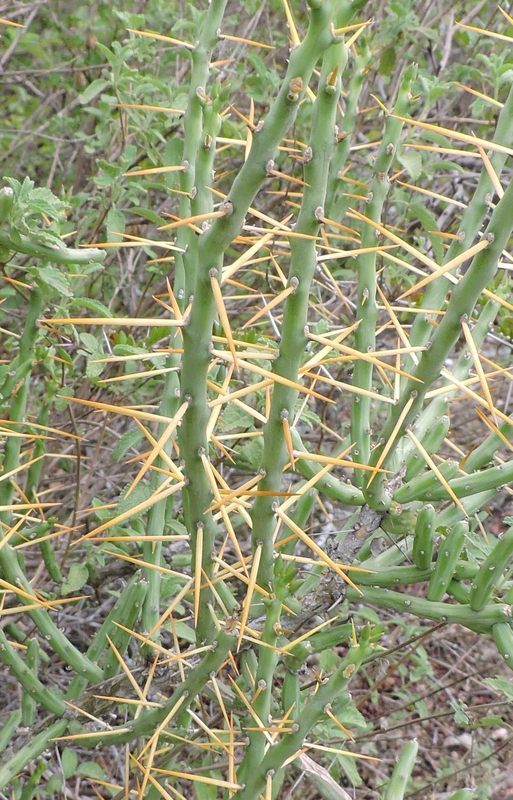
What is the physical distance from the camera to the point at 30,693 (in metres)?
1.88

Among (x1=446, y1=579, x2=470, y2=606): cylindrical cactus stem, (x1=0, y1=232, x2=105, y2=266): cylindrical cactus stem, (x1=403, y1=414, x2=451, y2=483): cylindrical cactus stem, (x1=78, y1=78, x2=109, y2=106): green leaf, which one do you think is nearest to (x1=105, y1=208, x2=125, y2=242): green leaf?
(x1=78, y1=78, x2=109, y2=106): green leaf

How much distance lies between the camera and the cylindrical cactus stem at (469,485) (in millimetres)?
1627

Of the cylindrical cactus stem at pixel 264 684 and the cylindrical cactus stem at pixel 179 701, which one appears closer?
the cylindrical cactus stem at pixel 264 684

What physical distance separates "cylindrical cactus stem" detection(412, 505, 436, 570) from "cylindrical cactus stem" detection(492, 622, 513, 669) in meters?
0.16

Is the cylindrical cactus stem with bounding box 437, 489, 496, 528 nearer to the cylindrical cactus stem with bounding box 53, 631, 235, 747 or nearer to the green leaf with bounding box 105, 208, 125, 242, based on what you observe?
the cylindrical cactus stem with bounding box 53, 631, 235, 747

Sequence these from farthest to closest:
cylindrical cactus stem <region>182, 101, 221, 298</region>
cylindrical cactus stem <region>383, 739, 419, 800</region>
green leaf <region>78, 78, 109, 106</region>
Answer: green leaf <region>78, 78, 109, 106</region> < cylindrical cactus stem <region>383, 739, 419, 800</region> < cylindrical cactus stem <region>182, 101, 221, 298</region>

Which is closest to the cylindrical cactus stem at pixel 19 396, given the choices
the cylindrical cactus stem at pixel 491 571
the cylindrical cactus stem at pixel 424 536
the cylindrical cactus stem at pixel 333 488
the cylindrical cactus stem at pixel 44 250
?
the cylindrical cactus stem at pixel 44 250

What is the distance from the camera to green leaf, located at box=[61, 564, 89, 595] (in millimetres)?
2074

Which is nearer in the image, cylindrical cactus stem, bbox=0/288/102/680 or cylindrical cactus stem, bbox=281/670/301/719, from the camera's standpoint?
cylindrical cactus stem, bbox=281/670/301/719

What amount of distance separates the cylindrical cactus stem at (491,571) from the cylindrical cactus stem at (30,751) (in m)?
0.89

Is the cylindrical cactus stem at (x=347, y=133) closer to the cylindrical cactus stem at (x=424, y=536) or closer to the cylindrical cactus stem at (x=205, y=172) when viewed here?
the cylindrical cactus stem at (x=205, y=172)

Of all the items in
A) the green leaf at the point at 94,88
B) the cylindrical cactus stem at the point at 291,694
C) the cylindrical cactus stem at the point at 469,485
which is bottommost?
the cylindrical cactus stem at the point at 291,694

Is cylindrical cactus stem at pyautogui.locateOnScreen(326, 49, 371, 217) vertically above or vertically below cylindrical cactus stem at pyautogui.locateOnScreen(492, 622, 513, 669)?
above

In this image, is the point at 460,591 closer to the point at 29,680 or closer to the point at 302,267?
the point at 302,267
